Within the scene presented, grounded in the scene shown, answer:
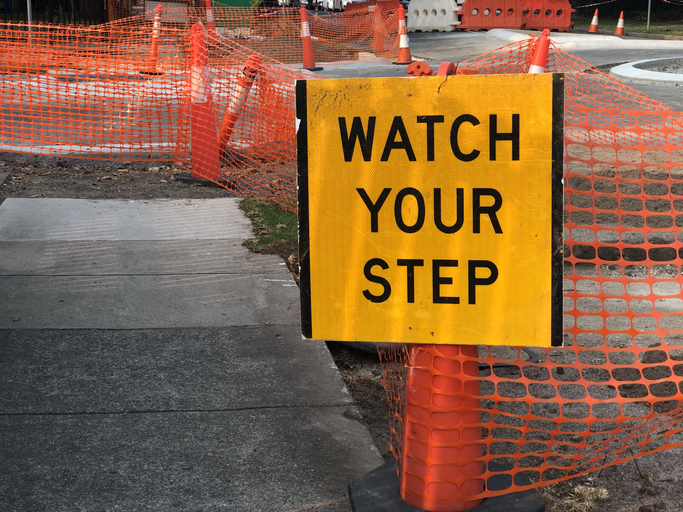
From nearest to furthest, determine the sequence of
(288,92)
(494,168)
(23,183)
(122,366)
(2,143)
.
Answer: (494,168) → (122,366) → (288,92) → (23,183) → (2,143)

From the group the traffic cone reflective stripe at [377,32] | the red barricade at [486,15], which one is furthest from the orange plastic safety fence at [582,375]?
the red barricade at [486,15]

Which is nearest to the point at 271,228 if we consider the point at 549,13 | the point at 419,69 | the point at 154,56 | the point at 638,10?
the point at 419,69

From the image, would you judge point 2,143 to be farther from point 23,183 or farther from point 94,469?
point 94,469

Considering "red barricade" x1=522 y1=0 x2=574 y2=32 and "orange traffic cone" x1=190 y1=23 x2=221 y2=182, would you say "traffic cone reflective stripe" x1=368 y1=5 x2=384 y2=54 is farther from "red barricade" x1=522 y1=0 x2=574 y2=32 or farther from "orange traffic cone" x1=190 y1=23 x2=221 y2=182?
"orange traffic cone" x1=190 y1=23 x2=221 y2=182

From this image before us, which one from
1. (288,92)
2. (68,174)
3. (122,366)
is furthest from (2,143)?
(122,366)

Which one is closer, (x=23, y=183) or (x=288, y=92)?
(x=288, y=92)

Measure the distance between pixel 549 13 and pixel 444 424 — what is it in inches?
1087

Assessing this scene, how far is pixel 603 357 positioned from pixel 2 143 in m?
6.81

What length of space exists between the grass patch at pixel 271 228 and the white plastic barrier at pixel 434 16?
912 inches

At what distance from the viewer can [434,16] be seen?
92.7 feet

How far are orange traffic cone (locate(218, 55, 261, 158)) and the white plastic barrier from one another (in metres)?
22.2

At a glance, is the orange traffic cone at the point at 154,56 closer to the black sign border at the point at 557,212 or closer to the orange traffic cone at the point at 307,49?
the orange traffic cone at the point at 307,49

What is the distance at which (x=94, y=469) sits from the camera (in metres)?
2.79

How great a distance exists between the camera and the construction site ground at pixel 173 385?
2746 millimetres
